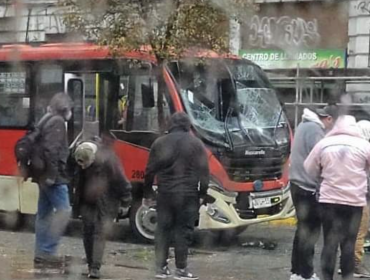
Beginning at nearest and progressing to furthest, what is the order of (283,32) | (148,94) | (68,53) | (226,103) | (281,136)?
(283,32) → (226,103) → (148,94) → (281,136) → (68,53)

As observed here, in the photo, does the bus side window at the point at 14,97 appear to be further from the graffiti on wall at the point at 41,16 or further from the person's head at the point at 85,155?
the person's head at the point at 85,155

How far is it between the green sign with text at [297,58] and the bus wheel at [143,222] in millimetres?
1658

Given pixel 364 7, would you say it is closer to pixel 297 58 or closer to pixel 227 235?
pixel 297 58

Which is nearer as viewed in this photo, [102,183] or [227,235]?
[102,183]

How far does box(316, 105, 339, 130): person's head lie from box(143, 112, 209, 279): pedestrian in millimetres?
917

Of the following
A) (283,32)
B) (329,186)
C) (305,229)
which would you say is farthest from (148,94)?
(329,186)

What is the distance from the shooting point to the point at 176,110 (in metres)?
8.22

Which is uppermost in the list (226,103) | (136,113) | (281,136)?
(226,103)

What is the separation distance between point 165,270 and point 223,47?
2.11 meters

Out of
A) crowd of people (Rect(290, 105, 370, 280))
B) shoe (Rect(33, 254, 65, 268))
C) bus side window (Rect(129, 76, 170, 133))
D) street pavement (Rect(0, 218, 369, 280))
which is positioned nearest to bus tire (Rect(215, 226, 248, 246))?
street pavement (Rect(0, 218, 369, 280))

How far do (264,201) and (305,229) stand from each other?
2213 mm

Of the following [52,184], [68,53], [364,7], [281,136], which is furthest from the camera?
[68,53]

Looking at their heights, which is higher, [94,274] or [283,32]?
[283,32]

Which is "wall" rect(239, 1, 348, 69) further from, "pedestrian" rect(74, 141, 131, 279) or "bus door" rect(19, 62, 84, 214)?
"pedestrian" rect(74, 141, 131, 279)
